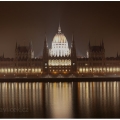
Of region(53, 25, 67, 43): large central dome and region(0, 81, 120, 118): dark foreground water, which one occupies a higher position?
region(53, 25, 67, 43): large central dome

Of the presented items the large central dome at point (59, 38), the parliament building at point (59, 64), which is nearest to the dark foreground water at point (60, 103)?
the parliament building at point (59, 64)

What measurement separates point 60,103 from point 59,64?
50.5ft

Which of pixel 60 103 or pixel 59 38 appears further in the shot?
pixel 59 38

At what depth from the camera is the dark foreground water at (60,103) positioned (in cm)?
1024

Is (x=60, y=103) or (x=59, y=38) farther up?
(x=59, y=38)

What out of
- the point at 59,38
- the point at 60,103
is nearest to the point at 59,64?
the point at 59,38

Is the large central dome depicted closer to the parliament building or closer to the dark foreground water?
the parliament building

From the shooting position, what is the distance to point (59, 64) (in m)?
27.4

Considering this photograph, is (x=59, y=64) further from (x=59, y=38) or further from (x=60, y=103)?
(x=60, y=103)

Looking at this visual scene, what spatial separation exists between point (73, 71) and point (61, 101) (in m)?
14.4

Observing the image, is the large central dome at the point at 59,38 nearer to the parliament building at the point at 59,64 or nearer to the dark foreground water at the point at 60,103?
the parliament building at the point at 59,64

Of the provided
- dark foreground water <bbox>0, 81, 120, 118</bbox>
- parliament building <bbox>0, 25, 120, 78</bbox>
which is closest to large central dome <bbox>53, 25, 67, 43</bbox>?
parliament building <bbox>0, 25, 120, 78</bbox>

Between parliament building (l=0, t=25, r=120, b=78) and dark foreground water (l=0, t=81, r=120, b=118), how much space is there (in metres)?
11.2

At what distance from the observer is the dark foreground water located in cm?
1024
